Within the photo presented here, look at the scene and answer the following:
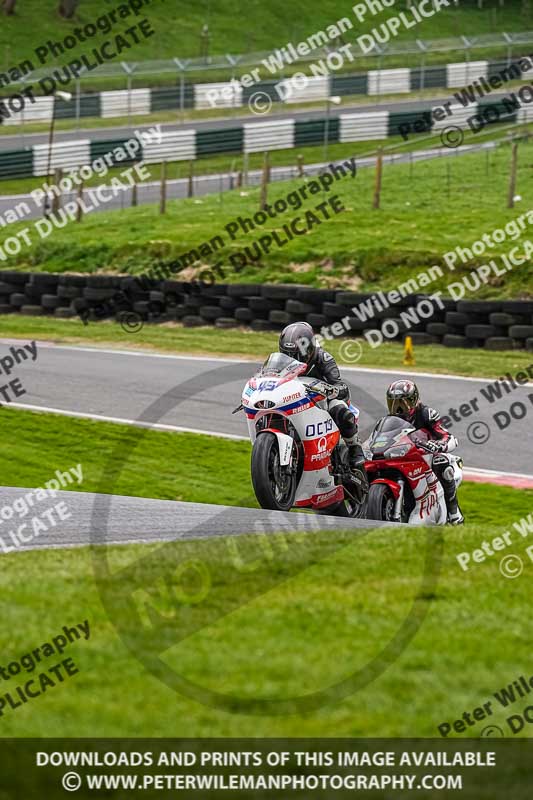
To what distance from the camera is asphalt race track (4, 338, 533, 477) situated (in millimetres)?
15438

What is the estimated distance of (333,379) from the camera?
35.9ft

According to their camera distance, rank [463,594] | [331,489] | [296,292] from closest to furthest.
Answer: [463,594], [331,489], [296,292]

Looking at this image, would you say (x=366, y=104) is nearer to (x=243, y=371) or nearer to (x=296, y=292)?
(x=296, y=292)

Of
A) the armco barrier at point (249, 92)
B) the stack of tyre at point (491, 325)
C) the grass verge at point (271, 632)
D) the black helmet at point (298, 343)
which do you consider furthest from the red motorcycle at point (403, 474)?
the armco barrier at point (249, 92)

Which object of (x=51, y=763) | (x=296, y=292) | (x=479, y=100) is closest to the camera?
(x=51, y=763)

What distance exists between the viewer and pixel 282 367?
34.5 feet

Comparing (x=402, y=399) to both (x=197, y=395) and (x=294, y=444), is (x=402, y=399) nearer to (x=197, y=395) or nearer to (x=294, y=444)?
(x=294, y=444)

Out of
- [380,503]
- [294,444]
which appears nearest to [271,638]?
[294,444]

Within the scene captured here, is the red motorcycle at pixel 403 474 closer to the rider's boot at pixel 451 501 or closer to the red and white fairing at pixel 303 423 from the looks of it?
the rider's boot at pixel 451 501

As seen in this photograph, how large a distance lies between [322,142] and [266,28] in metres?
17.5

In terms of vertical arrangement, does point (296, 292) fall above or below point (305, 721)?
below

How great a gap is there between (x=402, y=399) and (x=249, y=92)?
32677 mm

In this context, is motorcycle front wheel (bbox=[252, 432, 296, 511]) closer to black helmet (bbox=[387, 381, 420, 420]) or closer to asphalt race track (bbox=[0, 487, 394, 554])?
asphalt race track (bbox=[0, 487, 394, 554])

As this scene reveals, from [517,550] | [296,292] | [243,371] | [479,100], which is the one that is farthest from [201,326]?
[479,100]
